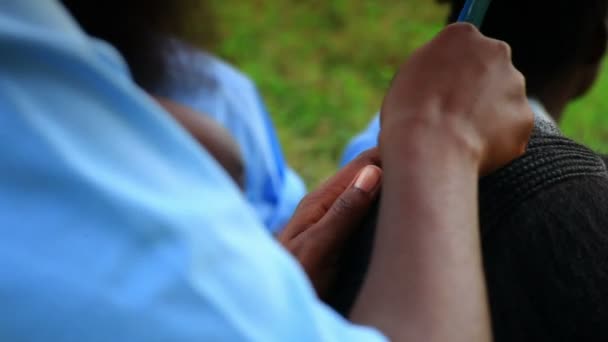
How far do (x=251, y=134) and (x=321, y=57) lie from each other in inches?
48.2

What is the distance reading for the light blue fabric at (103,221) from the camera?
14.2 inches

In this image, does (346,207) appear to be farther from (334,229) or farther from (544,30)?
(544,30)

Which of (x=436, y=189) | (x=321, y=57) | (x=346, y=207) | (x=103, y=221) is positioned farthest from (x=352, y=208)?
(x=321, y=57)

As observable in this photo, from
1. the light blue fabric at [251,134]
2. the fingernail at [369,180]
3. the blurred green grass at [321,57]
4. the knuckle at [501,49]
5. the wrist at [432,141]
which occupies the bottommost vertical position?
the blurred green grass at [321,57]

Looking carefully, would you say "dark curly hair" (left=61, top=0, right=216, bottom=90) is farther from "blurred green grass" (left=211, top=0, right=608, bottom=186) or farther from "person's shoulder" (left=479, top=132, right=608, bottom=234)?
"blurred green grass" (left=211, top=0, right=608, bottom=186)

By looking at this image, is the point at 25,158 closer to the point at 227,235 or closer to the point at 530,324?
the point at 227,235

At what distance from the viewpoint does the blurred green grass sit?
219 cm

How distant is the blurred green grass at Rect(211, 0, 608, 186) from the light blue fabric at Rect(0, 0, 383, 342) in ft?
5.47

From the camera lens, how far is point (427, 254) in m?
0.47

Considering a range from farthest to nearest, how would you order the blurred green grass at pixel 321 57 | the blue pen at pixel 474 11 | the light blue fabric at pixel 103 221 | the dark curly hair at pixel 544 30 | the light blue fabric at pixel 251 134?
the blurred green grass at pixel 321 57
the light blue fabric at pixel 251 134
the dark curly hair at pixel 544 30
the blue pen at pixel 474 11
the light blue fabric at pixel 103 221

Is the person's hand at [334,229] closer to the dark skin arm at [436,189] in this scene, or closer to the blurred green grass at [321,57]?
the dark skin arm at [436,189]

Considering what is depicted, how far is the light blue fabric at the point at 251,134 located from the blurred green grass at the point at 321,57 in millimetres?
683

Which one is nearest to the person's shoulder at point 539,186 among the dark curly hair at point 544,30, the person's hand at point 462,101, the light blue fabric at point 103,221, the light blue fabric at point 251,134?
the person's hand at point 462,101

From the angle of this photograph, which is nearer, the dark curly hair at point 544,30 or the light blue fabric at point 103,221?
the light blue fabric at point 103,221
